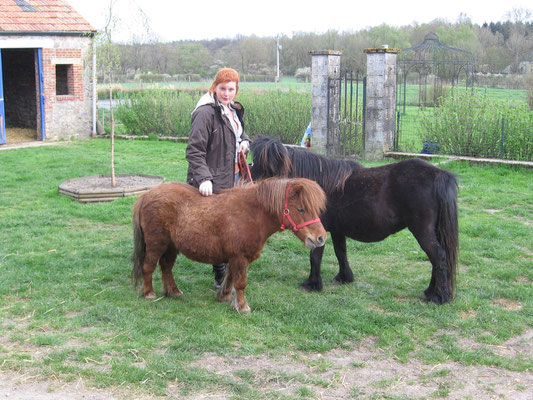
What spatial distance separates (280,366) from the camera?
13.7 feet

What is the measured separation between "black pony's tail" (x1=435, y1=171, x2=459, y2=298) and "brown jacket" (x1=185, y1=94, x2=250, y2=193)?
1.94 m

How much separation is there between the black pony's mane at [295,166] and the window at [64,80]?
12.5 metres

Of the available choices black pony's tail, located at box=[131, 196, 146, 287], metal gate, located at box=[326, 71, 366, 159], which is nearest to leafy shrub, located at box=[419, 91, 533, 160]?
metal gate, located at box=[326, 71, 366, 159]

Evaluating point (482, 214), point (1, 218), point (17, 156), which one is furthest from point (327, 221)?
point (17, 156)

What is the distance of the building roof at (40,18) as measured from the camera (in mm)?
15141

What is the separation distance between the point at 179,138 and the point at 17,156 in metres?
4.49

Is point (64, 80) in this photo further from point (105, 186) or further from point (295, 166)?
point (295, 166)

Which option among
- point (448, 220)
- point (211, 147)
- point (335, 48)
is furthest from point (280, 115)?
point (335, 48)

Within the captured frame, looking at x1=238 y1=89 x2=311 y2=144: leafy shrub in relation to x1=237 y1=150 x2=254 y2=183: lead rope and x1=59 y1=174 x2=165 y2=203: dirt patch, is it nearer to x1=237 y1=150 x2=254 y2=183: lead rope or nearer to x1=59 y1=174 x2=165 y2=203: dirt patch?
x1=59 y1=174 x2=165 y2=203: dirt patch

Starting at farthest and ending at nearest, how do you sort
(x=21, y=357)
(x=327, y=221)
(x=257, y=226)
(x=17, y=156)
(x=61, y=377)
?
(x=17, y=156), (x=327, y=221), (x=257, y=226), (x=21, y=357), (x=61, y=377)

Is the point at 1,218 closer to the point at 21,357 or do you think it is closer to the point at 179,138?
the point at 21,357

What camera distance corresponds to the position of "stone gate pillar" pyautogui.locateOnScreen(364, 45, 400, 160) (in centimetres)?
1250

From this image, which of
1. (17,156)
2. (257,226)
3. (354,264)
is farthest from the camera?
(17,156)

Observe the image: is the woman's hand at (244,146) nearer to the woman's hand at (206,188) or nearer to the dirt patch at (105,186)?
the woman's hand at (206,188)
